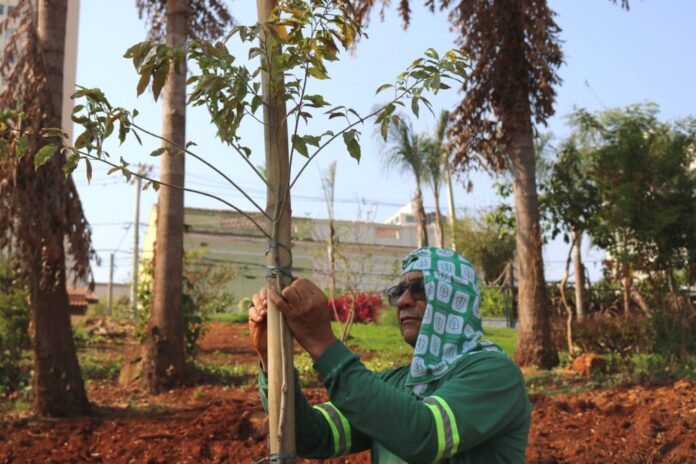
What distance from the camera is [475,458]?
221cm

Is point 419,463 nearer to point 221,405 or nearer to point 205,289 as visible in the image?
point 221,405

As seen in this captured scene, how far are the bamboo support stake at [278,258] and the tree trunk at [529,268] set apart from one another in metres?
9.36

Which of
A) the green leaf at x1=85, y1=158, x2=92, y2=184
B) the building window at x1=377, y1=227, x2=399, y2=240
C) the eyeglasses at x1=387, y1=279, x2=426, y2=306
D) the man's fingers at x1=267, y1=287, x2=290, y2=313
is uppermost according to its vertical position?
the building window at x1=377, y1=227, x2=399, y2=240

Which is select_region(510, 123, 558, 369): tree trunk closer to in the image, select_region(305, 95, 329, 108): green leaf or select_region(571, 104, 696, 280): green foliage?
select_region(571, 104, 696, 280): green foliage

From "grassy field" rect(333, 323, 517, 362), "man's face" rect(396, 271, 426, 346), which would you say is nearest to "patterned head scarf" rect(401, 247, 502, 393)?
"man's face" rect(396, 271, 426, 346)

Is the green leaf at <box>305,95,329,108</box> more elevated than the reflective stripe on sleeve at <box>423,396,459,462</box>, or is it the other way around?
the green leaf at <box>305,95,329,108</box>

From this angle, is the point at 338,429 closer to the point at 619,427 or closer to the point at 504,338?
the point at 619,427

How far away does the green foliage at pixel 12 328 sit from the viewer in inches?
418

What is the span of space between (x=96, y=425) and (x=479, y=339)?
6.18 meters

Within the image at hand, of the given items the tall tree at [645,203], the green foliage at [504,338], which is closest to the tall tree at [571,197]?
the tall tree at [645,203]

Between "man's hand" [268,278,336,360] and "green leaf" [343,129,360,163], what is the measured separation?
0.48 meters

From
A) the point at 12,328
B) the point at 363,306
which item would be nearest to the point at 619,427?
the point at 12,328

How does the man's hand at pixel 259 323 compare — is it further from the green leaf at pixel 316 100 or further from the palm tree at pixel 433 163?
the palm tree at pixel 433 163

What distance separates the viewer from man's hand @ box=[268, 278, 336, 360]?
2.08 m
